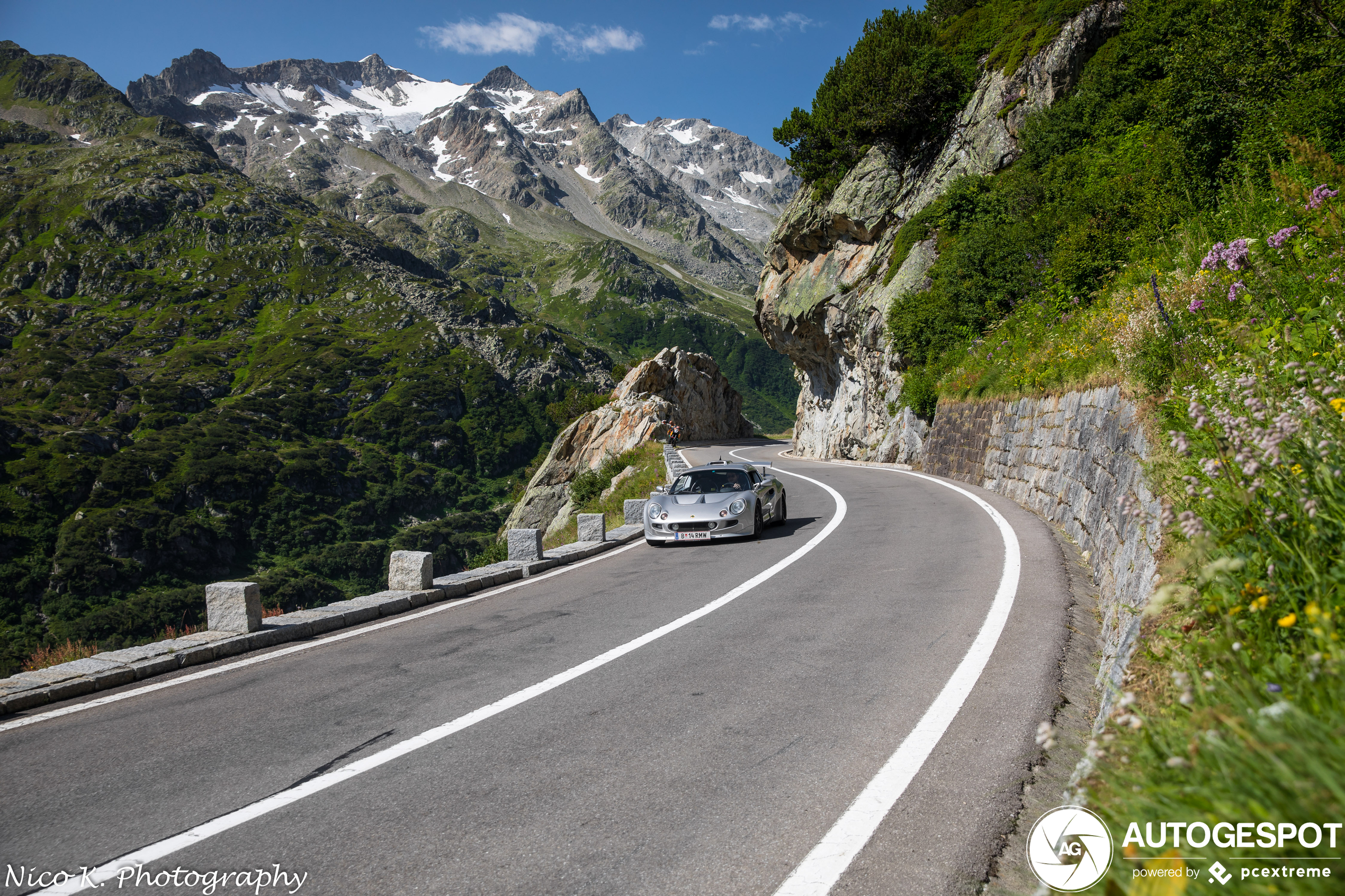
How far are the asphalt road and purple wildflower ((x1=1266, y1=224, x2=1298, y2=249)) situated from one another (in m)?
3.71

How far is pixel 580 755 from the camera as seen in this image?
4125mm

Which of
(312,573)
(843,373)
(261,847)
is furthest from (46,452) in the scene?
(261,847)

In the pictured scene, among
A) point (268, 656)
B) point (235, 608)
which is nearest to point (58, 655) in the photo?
point (235, 608)

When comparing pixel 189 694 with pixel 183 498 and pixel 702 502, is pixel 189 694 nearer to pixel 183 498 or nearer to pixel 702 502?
pixel 702 502

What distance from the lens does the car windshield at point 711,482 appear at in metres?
13.1

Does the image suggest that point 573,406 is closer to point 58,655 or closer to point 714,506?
point 714,506

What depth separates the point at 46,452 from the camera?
9800cm

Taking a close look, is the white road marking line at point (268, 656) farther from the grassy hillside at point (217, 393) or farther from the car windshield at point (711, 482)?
the grassy hillside at point (217, 393)

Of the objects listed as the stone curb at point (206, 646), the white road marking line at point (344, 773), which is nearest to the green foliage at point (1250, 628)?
the white road marking line at point (344, 773)

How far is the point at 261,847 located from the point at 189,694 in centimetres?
306

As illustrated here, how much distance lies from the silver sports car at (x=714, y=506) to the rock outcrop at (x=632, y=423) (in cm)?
2123

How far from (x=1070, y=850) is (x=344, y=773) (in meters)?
3.56

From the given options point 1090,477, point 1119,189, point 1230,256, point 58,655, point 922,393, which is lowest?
point 58,655

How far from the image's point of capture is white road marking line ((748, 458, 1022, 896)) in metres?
2.91
